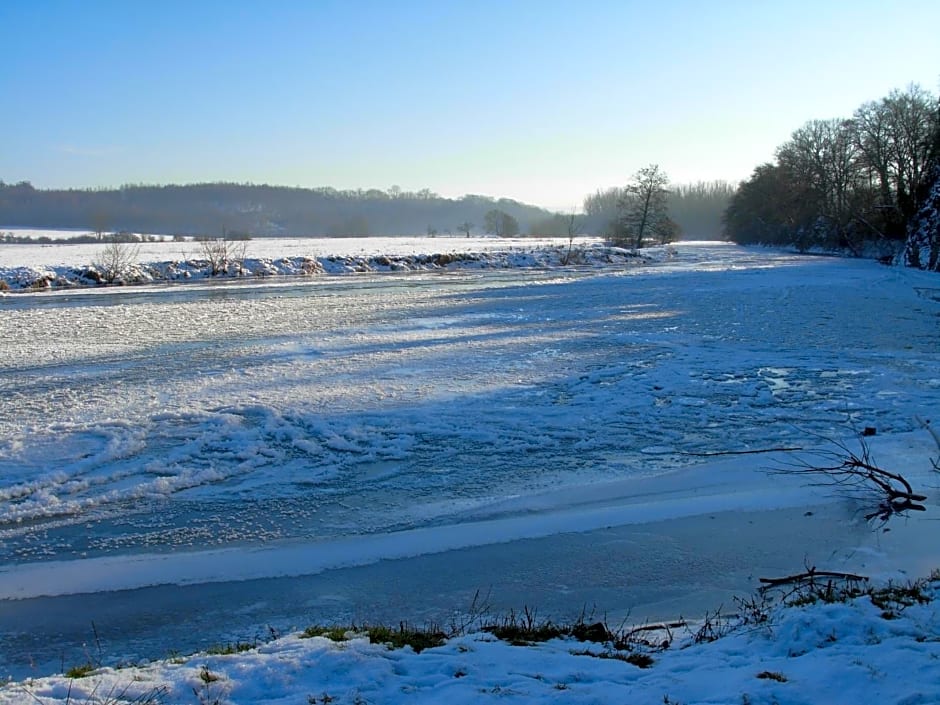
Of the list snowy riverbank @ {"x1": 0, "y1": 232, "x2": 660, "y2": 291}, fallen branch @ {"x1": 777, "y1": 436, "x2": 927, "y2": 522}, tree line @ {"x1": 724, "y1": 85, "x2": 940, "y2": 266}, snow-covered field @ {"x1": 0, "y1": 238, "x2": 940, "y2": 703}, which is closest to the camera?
snow-covered field @ {"x1": 0, "y1": 238, "x2": 940, "y2": 703}

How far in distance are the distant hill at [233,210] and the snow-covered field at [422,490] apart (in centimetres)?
10980

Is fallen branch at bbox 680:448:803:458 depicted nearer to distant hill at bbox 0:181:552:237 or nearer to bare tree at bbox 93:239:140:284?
bare tree at bbox 93:239:140:284

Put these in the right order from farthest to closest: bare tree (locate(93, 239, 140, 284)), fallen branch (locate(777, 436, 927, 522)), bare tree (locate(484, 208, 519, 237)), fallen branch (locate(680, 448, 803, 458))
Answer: bare tree (locate(484, 208, 519, 237)) < bare tree (locate(93, 239, 140, 284)) < fallen branch (locate(680, 448, 803, 458)) < fallen branch (locate(777, 436, 927, 522))

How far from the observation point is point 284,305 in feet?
75.7

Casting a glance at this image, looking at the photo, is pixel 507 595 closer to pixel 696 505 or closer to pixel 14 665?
pixel 696 505

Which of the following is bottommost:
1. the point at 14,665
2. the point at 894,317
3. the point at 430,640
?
the point at 14,665

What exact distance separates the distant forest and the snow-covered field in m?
108

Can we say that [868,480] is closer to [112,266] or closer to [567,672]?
[567,672]

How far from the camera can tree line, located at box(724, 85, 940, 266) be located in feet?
172

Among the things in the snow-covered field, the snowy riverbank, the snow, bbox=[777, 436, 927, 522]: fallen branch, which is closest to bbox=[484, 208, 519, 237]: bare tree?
the snowy riverbank

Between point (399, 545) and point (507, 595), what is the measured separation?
1245mm

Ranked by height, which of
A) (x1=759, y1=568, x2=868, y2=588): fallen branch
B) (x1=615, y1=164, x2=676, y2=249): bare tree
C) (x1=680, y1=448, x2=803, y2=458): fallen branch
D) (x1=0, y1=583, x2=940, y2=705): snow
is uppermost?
(x1=615, y1=164, x2=676, y2=249): bare tree

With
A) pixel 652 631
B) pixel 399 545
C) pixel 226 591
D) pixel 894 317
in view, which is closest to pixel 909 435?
pixel 652 631

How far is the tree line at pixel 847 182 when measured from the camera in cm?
5244
